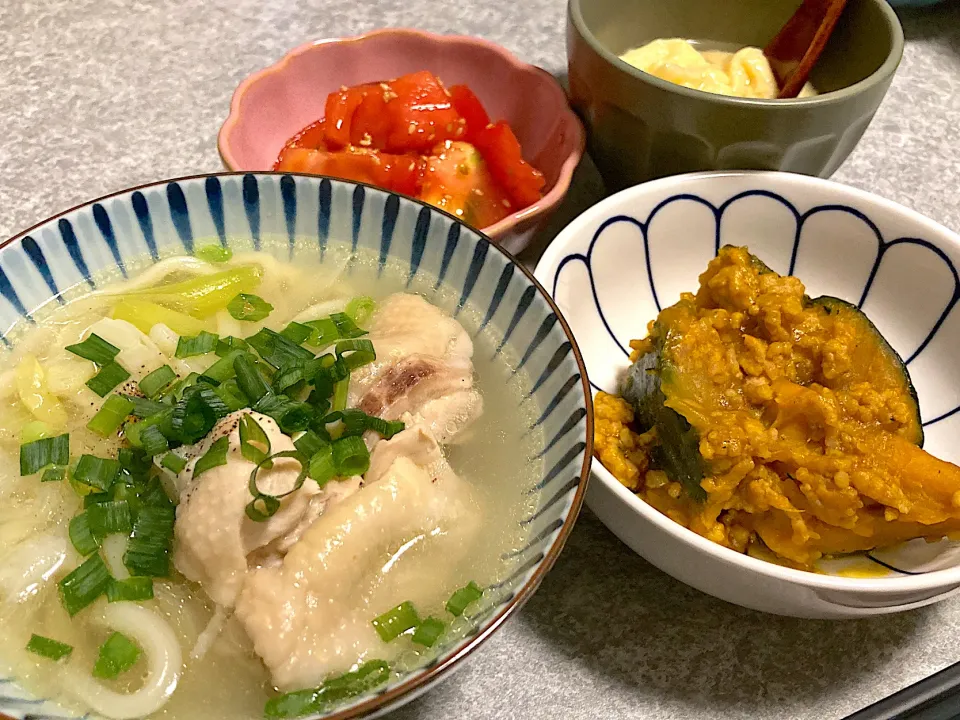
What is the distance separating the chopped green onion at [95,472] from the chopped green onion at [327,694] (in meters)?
0.39

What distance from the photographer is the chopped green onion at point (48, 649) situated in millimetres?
986

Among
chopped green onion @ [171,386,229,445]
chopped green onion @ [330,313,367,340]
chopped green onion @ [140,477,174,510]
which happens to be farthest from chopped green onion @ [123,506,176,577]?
chopped green onion @ [330,313,367,340]

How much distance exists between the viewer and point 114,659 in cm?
97

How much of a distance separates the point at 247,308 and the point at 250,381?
281 millimetres

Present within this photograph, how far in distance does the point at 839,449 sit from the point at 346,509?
74 centimetres

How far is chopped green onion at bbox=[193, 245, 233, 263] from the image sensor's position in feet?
4.57

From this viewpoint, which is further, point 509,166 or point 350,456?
point 509,166

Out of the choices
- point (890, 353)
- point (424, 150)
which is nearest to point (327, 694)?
point (890, 353)

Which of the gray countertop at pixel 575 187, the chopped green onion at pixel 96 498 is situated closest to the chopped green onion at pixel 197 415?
the chopped green onion at pixel 96 498

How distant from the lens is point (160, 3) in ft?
8.64

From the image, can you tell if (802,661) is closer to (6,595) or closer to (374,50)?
(6,595)

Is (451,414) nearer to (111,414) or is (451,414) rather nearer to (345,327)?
(345,327)

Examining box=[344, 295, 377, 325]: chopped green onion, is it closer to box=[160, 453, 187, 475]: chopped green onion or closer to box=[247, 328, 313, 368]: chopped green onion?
box=[247, 328, 313, 368]: chopped green onion

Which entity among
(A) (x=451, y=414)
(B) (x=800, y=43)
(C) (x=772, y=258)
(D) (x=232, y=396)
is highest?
(B) (x=800, y=43)
